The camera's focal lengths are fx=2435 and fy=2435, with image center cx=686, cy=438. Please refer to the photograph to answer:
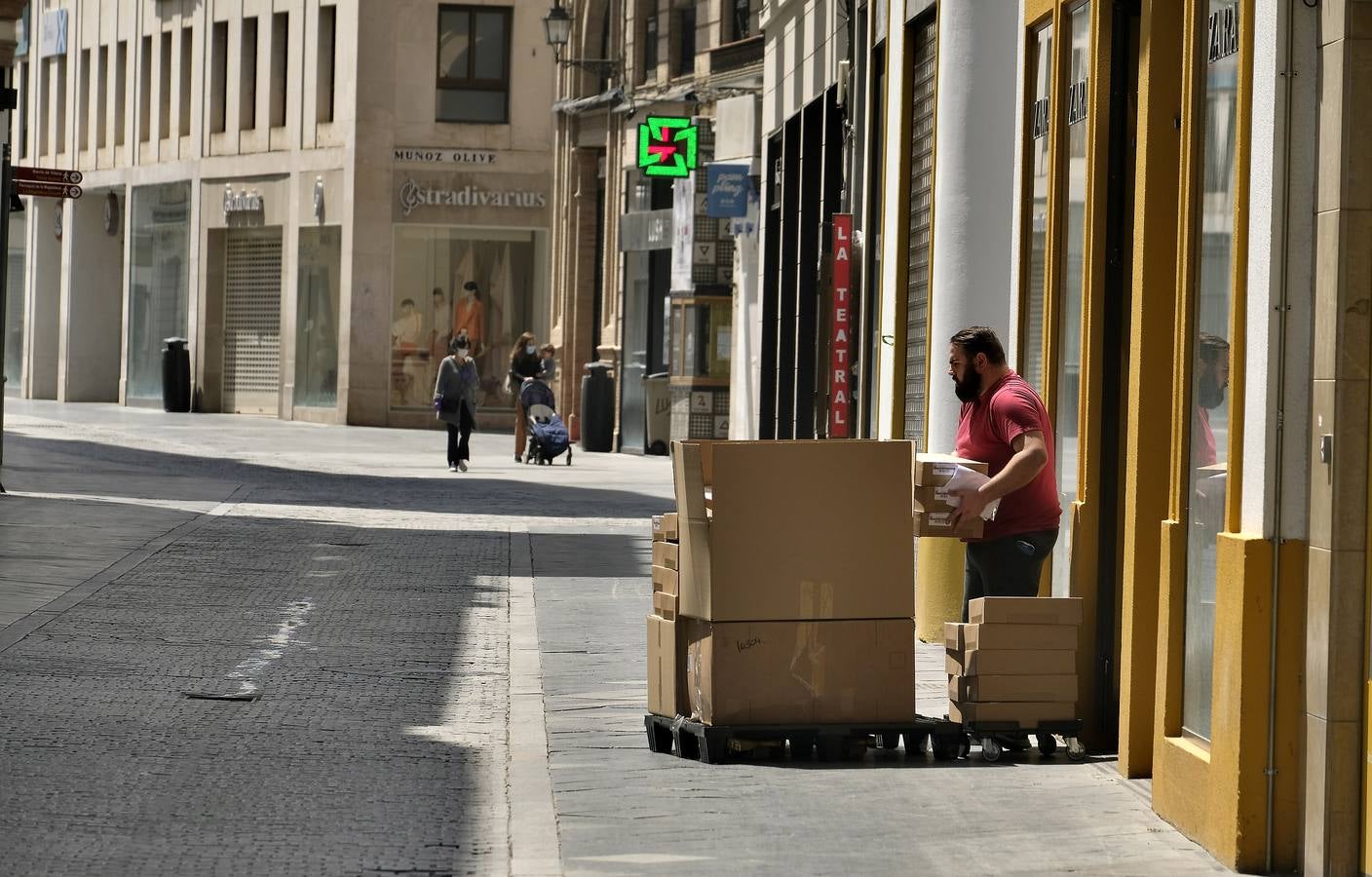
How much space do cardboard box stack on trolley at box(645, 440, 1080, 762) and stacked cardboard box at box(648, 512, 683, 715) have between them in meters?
0.10

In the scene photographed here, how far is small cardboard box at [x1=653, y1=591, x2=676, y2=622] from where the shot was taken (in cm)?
886

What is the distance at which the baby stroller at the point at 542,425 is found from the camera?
1227 inches

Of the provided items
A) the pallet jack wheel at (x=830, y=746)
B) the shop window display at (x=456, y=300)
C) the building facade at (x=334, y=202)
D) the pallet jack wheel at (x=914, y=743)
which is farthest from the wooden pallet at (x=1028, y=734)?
the shop window display at (x=456, y=300)

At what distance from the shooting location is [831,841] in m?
7.04

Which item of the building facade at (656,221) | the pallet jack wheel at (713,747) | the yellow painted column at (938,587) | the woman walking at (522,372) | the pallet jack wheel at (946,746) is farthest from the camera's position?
the building facade at (656,221)

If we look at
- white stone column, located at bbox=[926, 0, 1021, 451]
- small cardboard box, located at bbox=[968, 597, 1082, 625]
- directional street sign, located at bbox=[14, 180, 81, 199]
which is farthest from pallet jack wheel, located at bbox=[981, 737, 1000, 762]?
directional street sign, located at bbox=[14, 180, 81, 199]

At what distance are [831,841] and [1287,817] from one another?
1292 mm

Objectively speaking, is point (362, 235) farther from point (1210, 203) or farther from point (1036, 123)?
point (1210, 203)

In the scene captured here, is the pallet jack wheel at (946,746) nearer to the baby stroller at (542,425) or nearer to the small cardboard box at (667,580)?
the small cardboard box at (667,580)

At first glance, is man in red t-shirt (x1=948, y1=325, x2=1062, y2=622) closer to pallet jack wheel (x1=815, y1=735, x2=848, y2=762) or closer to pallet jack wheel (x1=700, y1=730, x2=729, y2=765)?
pallet jack wheel (x1=815, y1=735, x2=848, y2=762)

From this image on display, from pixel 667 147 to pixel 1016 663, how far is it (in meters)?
24.6

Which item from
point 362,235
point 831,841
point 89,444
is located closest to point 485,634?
point 831,841

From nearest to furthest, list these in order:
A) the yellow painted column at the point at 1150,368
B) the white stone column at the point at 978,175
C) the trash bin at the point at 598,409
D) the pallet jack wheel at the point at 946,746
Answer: the yellow painted column at the point at 1150,368, the pallet jack wheel at the point at 946,746, the white stone column at the point at 978,175, the trash bin at the point at 598,409

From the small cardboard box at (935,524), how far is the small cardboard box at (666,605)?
3.02ft
